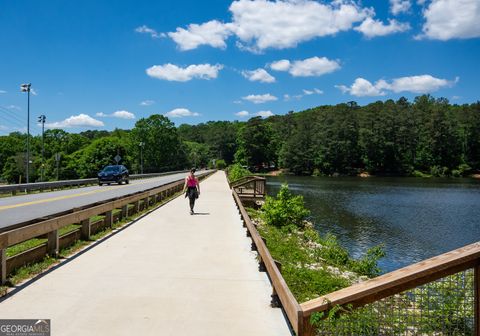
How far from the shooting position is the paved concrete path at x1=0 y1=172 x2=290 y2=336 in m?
4.89

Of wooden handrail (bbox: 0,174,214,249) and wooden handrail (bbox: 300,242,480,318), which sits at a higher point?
wooden handrail (bbox: 300,242,480,318)

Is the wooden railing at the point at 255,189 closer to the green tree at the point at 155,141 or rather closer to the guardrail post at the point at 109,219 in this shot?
the guardrail post at the point at 109,219

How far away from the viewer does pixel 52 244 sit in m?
8.45

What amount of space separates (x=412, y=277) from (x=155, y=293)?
396cm

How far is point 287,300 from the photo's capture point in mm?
4223

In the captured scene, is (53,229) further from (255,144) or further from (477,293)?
(255,144)

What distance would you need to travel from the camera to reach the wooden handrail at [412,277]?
3391 millimetres

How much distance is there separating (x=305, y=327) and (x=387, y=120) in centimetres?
11722

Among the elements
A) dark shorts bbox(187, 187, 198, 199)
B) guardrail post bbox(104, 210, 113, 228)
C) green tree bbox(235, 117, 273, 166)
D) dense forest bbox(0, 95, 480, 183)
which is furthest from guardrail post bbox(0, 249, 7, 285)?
green tree bbox(235, 117, 273, 166)

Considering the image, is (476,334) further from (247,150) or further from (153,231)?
(247,150)

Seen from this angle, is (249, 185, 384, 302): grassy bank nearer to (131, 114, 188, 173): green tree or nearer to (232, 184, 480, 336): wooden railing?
(232, 184, 480, 336): wooden railing

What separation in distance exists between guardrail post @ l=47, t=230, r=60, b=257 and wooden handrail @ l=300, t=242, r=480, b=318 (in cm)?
668

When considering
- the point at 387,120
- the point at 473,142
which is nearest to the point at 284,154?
the point at 387,120

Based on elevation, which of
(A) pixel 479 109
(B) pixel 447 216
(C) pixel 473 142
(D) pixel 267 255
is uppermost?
(A) pixel 479 109
